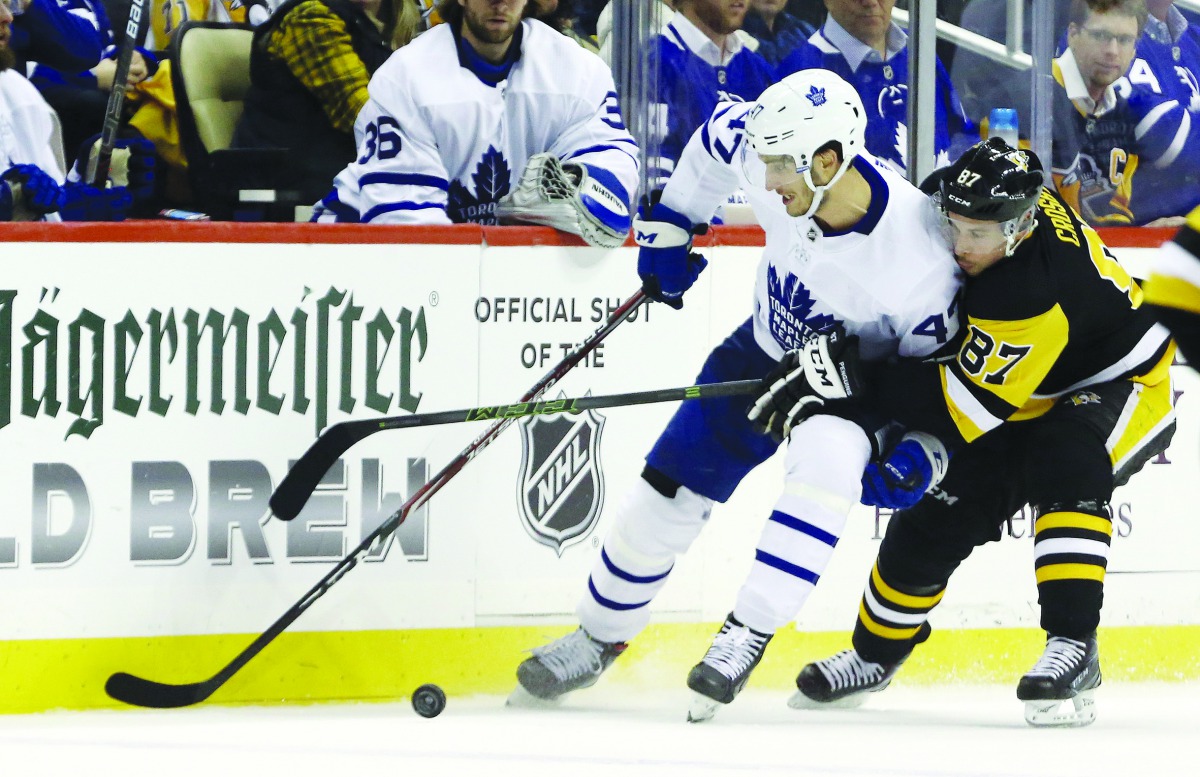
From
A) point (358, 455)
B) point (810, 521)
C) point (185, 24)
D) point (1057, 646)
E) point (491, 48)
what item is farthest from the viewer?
point (185, 24)

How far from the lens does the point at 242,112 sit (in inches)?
151

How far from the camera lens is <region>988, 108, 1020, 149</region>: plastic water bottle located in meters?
3.90

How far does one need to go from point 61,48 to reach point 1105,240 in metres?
2.40

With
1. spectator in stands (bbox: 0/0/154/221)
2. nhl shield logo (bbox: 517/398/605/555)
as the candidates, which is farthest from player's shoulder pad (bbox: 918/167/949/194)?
spectator in stands (bbox: 0/0/154/221)

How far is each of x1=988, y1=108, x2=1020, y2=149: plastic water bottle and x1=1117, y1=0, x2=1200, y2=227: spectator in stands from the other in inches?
11.9

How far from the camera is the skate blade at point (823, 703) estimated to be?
3.55 meters

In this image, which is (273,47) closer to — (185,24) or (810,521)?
(185,24)

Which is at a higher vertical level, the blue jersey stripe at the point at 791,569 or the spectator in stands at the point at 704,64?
the spectator in stands at the point at 704,64

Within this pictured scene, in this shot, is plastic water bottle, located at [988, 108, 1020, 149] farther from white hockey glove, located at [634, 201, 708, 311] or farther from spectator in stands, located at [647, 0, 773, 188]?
white hockey glove, located at [634, 201, 708, 311]

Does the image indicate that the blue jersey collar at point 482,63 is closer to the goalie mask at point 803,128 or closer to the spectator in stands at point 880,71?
the spectator in stands at point 880,71

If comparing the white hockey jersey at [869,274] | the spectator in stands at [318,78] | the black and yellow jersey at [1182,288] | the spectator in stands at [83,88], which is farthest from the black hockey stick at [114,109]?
the black and yellow jersey at [1182,288]

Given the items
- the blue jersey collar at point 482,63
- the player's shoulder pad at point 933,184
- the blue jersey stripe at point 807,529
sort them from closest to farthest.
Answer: the blue jersey stripe at point 807,529 < the player's shoulder pad at point 933,184 < the blue jersey collar at point 482,63

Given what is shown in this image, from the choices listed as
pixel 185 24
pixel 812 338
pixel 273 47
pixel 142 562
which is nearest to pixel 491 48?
pixel 273 47

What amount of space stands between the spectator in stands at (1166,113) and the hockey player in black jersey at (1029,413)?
802mm
